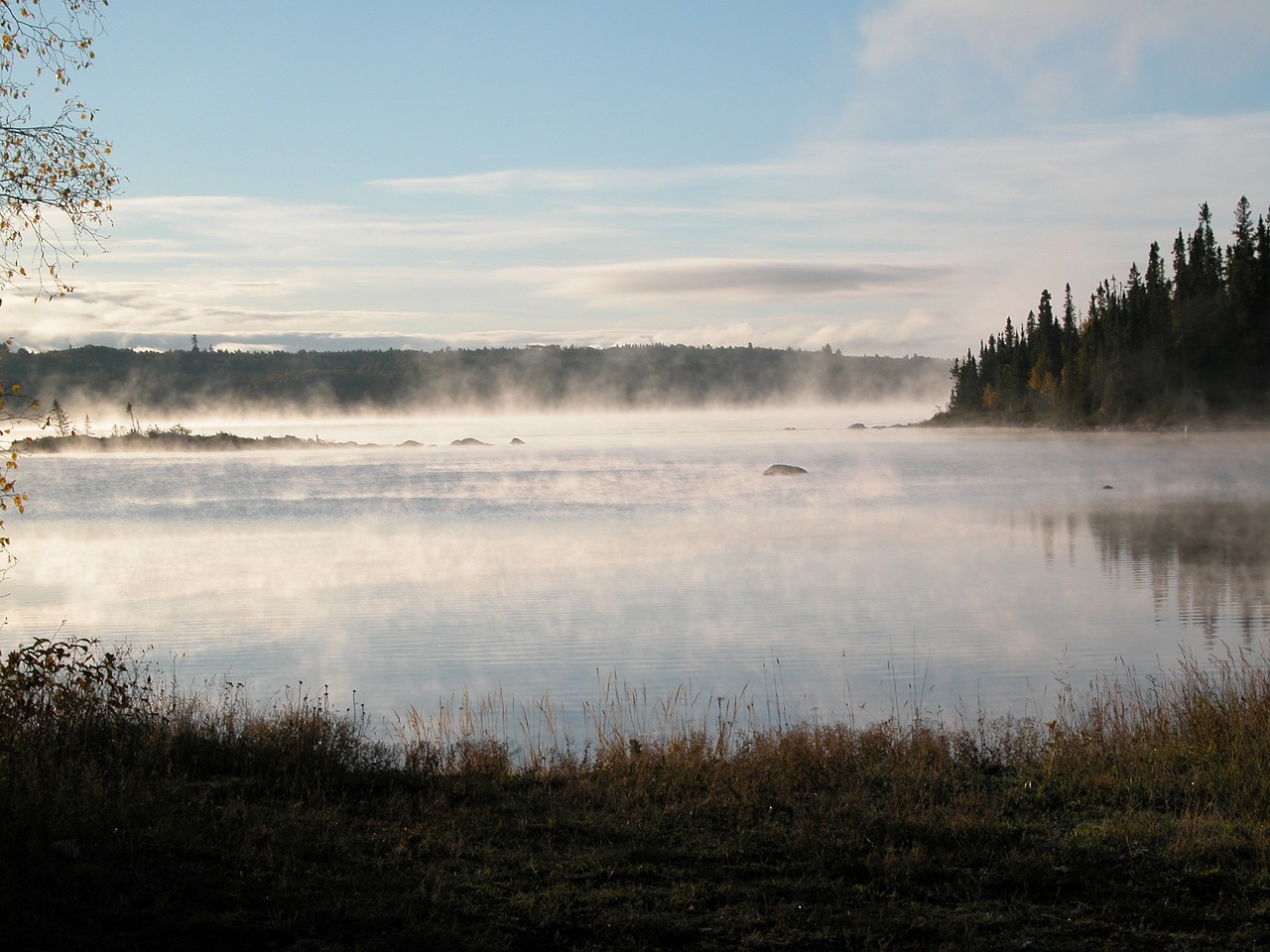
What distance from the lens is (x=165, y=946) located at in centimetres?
561

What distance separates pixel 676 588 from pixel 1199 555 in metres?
12.3

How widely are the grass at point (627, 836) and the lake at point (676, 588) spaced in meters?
3.75

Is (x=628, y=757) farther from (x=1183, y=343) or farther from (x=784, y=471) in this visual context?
(x=1183, y=343)

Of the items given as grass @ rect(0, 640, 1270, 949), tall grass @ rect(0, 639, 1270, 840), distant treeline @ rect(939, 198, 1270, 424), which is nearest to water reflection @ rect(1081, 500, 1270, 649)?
tall grass @ rect(0, 639, 1270, 840)

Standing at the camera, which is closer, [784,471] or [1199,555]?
[1199,555]

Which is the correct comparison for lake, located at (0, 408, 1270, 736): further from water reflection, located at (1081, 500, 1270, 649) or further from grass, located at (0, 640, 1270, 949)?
grass, located at (0, 640, 1270, 949)

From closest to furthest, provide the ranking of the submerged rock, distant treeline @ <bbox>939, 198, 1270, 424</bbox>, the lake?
1. the lake
2. the submerged rock
3. distant treeline @ <bbox>939, 198, 1270, 424</bbox>

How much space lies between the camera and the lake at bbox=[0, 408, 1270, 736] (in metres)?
15.2

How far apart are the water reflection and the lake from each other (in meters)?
0.10

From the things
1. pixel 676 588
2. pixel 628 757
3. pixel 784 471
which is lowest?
pixel 676 588

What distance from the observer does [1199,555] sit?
26.7 m

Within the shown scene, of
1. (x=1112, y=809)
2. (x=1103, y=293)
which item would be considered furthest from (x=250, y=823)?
(x=1103, y=293)

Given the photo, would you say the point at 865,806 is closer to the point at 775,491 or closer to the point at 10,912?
the point at 10,912

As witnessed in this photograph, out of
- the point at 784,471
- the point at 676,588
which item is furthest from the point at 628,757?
the point at 784,471
